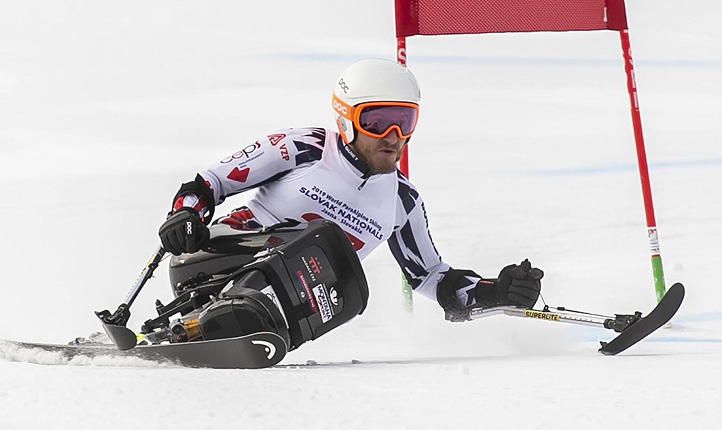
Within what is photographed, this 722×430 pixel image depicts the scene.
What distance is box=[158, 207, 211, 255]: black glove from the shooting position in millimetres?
3033

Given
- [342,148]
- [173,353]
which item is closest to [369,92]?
[342,148]

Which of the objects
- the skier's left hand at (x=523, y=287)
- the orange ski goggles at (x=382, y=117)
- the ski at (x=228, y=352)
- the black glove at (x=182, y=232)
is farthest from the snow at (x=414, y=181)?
the orange ski goggles at (x=382, y=117)

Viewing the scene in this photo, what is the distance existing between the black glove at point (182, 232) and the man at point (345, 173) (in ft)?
0.38

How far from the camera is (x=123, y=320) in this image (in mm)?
3141

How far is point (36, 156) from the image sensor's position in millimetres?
9320

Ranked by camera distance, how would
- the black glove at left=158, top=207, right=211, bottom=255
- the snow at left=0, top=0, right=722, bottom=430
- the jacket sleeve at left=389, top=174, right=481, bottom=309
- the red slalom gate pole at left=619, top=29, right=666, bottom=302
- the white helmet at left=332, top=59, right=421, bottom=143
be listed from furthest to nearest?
the red slalom gate pole at left=619, top=29, right=666, bottom=302 < the jacket sleeve at left=389, top=174, right=481, bottom=309 < the white helmet at left=332, top=59, right=421, bottom=143 < the black glove at left=158, top=207, right=211, bottom=255 < the snow at left=0, top=0, right=722, bottom=430

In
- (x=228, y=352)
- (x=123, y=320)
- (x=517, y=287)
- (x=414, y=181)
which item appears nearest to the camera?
(x=228, y=352)

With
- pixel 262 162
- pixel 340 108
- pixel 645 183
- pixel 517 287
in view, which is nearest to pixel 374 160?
pixel 340 108

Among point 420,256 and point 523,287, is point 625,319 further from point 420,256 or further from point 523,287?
point 420,256

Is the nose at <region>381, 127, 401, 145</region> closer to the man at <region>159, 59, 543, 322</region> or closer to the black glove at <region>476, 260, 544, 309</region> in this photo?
the man at <region>159, 59, 543, 322</region>

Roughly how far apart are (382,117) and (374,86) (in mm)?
111

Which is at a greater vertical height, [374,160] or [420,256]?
[374,160]

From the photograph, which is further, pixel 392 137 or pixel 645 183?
pixel 645 183

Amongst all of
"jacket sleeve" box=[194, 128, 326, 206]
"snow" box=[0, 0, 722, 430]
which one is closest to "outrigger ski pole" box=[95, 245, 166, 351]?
"snow" box=[0, 0, 722, 430]
